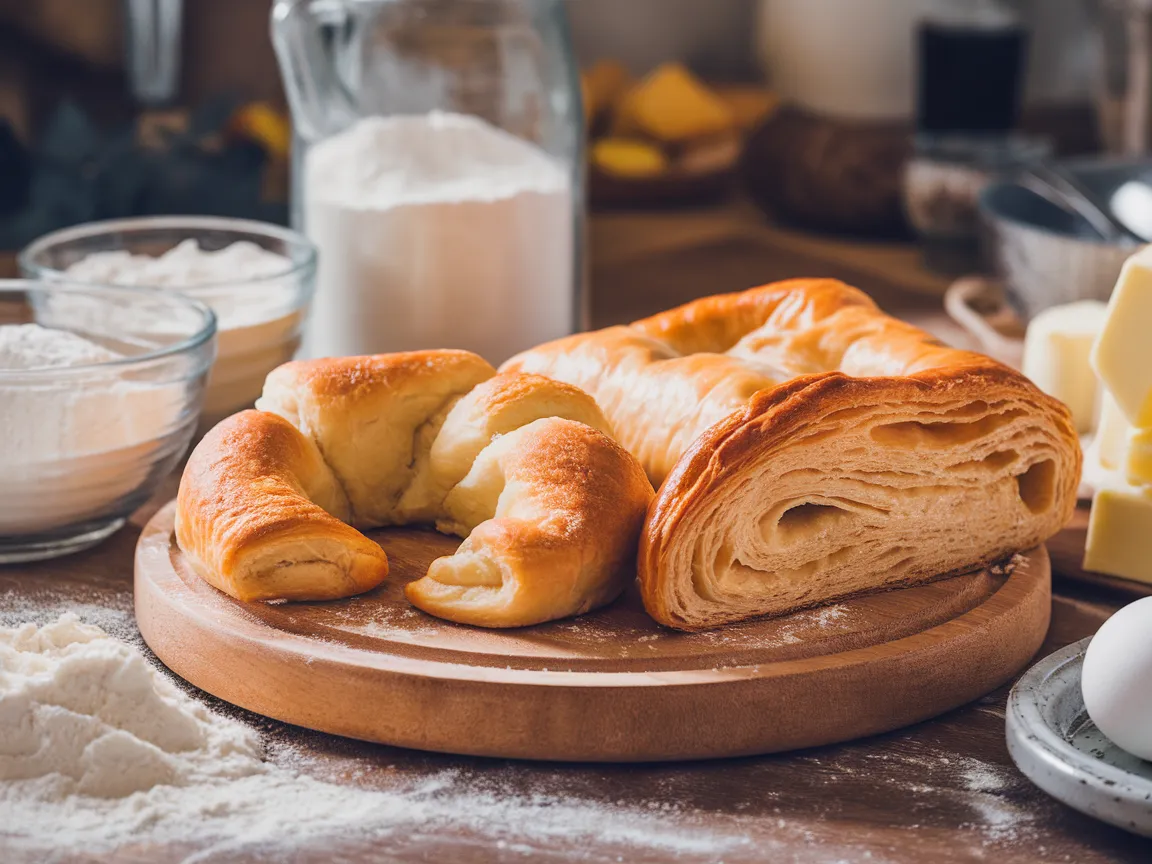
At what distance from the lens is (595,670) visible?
0.85 m

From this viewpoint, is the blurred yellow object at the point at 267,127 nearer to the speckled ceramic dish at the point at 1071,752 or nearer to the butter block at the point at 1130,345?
the butter block at the point at 1130,345

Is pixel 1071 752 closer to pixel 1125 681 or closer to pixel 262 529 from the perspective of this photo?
pixel 1125 681

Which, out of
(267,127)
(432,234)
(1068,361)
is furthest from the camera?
(267,127)

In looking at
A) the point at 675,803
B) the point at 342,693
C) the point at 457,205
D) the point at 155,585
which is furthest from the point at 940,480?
the point at 457,205

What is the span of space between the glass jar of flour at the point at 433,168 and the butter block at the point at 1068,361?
471 millimetres

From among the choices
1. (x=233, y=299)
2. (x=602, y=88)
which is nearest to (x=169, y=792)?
(x=233, y=299)

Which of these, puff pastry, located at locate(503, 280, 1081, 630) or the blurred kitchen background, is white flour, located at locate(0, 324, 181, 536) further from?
the blurred kitchen background

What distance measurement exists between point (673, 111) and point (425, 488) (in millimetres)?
1303

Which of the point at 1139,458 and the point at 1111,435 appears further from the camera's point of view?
the point at 1111,435

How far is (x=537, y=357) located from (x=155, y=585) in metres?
0.35

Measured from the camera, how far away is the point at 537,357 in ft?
3.81

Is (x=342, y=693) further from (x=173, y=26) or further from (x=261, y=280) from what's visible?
(x=173, y=26)

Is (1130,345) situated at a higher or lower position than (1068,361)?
higher

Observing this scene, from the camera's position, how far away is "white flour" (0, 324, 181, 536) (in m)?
1.05
